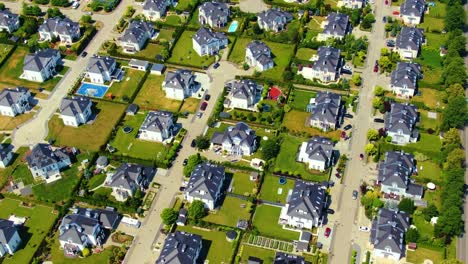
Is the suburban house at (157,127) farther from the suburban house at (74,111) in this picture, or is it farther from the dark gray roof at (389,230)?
the dark gray roof at (389,230)

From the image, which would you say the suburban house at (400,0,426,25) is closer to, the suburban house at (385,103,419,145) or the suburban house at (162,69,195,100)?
the suburban house at (385,103,419,145)

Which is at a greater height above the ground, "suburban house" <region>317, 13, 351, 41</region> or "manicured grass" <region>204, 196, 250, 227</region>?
"suburban house" <region>317, 13, 351, 41</region>

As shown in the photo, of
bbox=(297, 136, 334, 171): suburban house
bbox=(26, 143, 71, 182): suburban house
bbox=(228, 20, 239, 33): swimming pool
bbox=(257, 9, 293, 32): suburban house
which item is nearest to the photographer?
bbox=(26, 143, 71, 182): suburban house

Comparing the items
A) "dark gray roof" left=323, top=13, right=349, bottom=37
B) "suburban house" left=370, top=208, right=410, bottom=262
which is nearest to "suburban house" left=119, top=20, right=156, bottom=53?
"dark gray roof" left=323, top=13, right=349, bottom=37

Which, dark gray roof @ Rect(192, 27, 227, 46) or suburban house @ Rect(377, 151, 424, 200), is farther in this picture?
dark gray roof @ Rect(192, 27, 227, 46)

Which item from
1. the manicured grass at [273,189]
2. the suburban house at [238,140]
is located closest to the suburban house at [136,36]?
the suburban house at [238,140]

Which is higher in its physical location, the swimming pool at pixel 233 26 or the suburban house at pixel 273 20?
the suburban house at pixel 273 20
